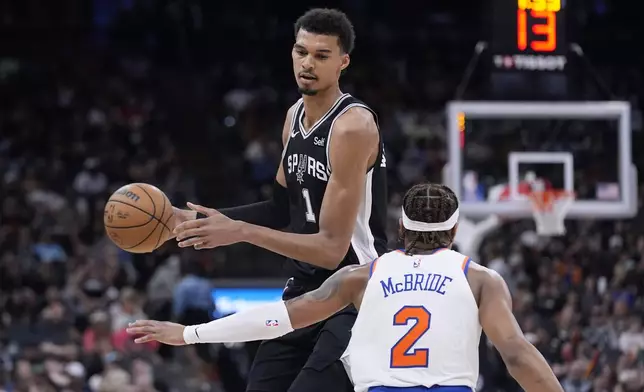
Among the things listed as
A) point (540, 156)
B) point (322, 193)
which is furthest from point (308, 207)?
point (540, 156)

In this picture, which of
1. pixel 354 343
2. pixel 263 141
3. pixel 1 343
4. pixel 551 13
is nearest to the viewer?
pixel 354 343

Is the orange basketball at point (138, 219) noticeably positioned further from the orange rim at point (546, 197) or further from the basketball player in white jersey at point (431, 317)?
→ the orange rim at point (546, 197)

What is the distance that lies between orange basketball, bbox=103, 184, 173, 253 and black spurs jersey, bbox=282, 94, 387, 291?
0.61 meters

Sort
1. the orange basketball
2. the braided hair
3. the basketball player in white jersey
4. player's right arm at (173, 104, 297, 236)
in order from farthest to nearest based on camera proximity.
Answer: player's right arm at (173, 104, 297, 236) → the orange basketball → the braided hair → the basketball player in white jersey

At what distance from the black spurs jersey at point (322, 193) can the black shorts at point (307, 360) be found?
0.74 feet

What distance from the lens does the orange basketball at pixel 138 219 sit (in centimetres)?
506

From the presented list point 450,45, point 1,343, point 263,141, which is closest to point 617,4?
point 450,45

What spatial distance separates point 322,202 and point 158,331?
3.01 ft

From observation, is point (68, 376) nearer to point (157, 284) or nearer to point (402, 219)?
point (157, 284)

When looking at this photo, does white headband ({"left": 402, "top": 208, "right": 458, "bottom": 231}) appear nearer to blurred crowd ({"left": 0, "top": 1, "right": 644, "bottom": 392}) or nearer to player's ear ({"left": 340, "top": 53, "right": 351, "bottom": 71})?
player's ear ({"left": 340, "top": 53, "right": 351, "bottom": 71})

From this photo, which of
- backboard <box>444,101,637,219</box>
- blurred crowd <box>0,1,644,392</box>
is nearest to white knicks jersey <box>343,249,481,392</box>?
blurred crowd <box>0,1,644,392</box>

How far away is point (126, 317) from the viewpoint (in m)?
12.6

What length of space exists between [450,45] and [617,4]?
2926 mm

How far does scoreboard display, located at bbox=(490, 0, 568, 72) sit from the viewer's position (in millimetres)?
11070
